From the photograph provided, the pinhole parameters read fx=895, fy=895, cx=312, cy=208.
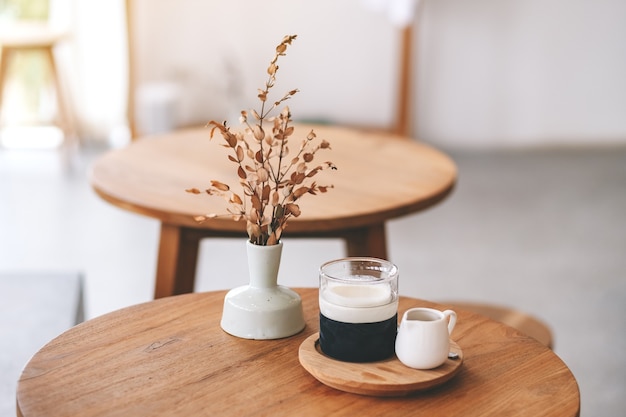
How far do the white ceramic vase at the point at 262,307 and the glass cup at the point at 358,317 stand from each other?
0.09 metres

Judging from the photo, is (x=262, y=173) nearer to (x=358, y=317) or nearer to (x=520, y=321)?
(x=358, y=317)

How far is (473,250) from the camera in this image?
3385 millimetres

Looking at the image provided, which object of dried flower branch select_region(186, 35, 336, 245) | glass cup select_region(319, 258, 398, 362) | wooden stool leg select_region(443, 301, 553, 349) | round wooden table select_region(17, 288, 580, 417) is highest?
dried flower branch select_region(186, 35, 336, 245)

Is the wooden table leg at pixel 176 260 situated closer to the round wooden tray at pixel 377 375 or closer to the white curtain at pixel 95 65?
the round wooden tray at pixel 377 375

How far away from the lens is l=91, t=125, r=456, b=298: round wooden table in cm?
180

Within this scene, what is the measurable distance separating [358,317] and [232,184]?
0.91 meters

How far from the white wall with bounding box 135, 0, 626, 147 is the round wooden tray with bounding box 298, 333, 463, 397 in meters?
3.72

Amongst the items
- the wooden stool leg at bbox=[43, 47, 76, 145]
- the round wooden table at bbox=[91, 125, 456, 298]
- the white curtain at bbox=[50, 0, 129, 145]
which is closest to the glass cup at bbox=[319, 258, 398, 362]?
the round wooden table at bbox=[91, 125, 456, 298]

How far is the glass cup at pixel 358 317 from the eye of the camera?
1.14m

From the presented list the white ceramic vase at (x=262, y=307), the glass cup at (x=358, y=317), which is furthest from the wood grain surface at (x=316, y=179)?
the glass cup at (x=358, y=317)

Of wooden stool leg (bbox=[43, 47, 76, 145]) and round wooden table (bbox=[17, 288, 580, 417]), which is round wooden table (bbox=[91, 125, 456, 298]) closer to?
round wooden table (bbox=[17, 288, 580, 417])

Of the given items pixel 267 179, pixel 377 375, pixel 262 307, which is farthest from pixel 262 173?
pixel 377 375

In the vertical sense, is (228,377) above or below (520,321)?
above

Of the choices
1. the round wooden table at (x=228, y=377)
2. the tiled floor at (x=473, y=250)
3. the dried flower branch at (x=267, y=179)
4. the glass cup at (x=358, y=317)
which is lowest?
the tiled floor at (x=473, y=250)
